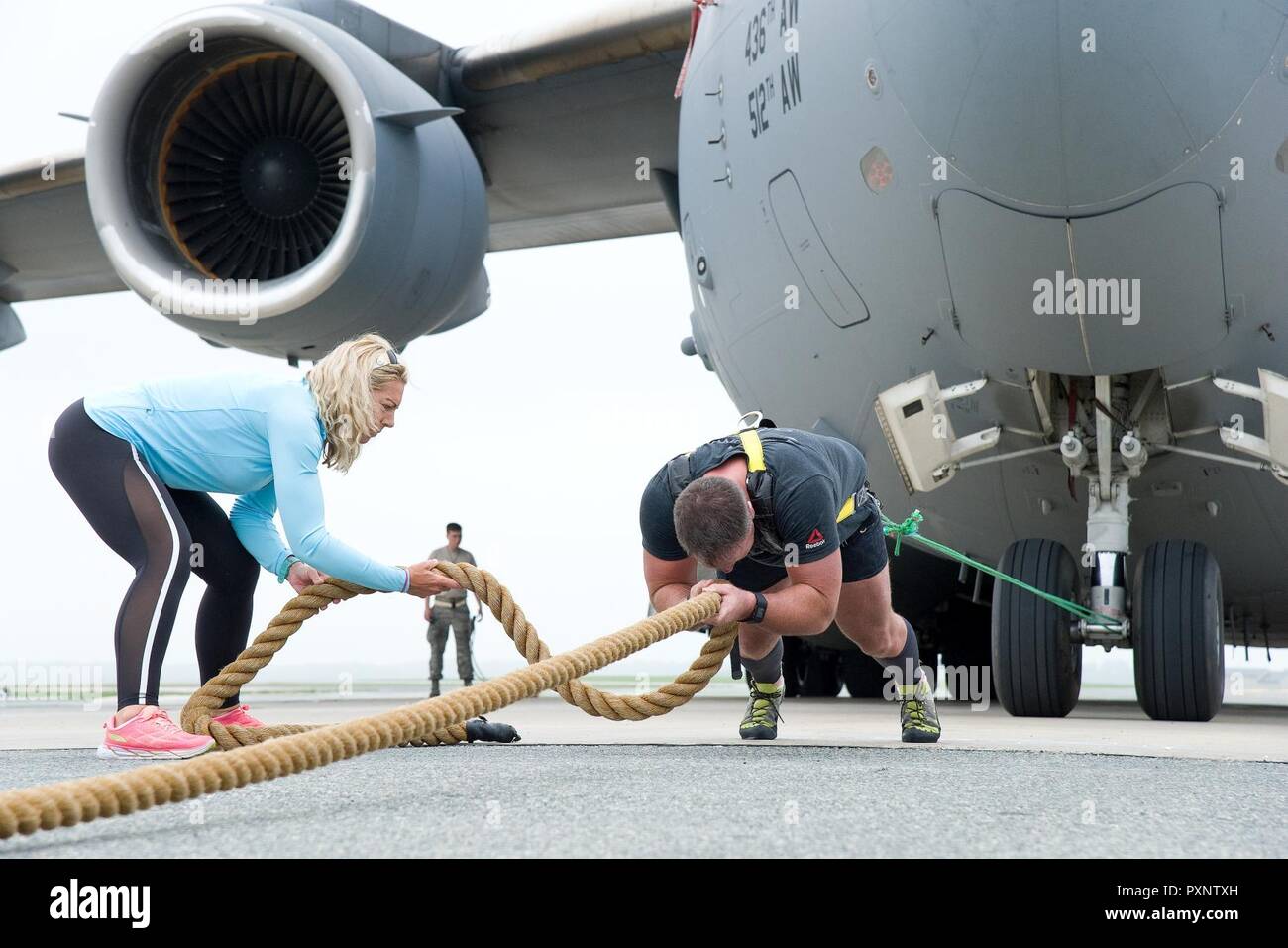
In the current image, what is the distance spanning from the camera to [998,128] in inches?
177

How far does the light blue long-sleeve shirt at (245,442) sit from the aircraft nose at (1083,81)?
7.95 feet

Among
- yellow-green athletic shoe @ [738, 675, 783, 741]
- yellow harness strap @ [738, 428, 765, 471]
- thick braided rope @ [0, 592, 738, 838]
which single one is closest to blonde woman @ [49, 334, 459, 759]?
thick braided rope @ [0, 592, 738, 838]

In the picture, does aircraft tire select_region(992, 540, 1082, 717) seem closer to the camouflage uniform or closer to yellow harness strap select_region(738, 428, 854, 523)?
yellow harness strap select_region(738, 428, 854, 523)

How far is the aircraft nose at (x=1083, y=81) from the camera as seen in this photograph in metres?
4.26

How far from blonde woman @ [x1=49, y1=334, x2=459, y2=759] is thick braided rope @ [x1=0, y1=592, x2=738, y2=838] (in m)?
0.56

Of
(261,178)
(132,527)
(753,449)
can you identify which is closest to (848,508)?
(753,449)

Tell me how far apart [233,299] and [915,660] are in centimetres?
444

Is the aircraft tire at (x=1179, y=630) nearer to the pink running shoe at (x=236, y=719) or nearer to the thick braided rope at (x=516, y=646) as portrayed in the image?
the thick braided rope at (x=516, y=646)

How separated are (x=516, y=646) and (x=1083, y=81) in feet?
8.37

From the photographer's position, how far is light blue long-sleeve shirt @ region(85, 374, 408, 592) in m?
3.64

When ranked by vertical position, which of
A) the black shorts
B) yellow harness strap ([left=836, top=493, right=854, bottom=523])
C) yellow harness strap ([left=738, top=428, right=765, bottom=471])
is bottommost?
the black shorts

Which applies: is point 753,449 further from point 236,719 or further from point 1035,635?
point 1035,635

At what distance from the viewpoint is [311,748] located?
267cm
